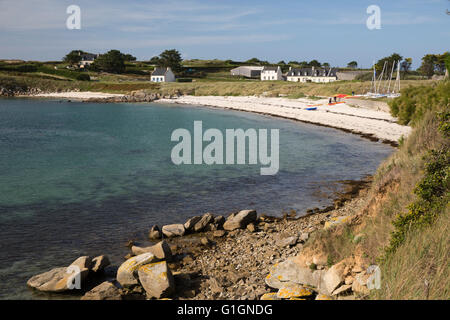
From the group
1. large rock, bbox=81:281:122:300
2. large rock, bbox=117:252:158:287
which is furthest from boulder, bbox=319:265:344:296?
large rock, bbox=81:281:122:300

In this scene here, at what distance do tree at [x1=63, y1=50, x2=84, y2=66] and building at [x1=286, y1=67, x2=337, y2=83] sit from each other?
75.5 m

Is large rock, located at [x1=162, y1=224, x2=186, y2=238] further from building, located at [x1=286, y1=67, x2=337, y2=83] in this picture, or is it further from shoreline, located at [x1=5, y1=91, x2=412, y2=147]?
building, located at [x1=286, y1=67, x2=337, y2=83]

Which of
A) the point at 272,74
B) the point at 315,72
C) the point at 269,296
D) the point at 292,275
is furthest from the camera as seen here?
the point at 272,74

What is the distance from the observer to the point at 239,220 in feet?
50.8

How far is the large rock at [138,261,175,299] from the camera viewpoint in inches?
397

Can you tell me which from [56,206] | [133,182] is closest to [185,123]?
→ [133,182]

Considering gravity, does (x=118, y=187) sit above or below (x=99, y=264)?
above

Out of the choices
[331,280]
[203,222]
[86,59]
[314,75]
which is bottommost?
[203,222]

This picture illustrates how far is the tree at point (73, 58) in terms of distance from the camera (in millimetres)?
138625

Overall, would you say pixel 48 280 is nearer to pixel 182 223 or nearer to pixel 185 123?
pixel 182 223

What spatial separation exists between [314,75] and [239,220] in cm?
11220

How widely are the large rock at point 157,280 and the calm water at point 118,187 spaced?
316 cm

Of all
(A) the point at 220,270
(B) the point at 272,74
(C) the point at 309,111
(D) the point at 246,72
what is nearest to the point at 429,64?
(B) the point at 272,74

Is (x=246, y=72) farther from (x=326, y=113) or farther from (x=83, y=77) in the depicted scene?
(x=326, y=113)
